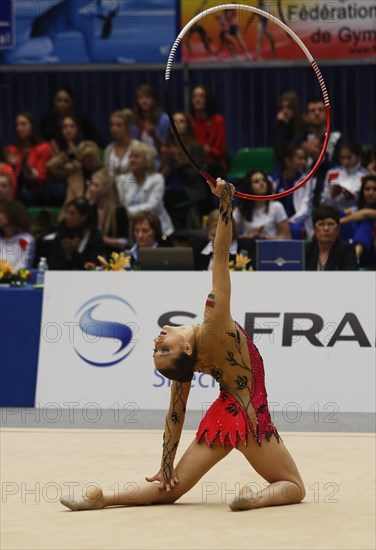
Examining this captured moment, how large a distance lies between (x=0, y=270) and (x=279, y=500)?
3.99m

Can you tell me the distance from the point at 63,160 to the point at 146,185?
3.54ft

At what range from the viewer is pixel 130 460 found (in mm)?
7258

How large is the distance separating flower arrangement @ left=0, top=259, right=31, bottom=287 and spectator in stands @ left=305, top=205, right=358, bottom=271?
Result: 2134 mm

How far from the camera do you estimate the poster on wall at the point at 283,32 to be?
1227cm

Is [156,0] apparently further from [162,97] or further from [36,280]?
[36,280]

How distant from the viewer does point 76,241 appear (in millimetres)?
10508

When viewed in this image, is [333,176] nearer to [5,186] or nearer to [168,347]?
[5,186]

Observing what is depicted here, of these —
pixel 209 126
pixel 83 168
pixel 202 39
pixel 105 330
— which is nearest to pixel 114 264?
pixel 105 330

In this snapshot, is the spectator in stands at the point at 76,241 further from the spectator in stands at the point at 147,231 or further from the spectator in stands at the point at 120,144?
the spectator in stands at the point at 120,144

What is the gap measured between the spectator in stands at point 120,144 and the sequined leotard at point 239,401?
604 cm

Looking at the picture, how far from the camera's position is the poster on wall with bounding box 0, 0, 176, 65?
12.6 m

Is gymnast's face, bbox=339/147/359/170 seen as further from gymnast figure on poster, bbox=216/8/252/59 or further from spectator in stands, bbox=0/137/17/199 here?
spectator in stands, bbox=0/137/17/199

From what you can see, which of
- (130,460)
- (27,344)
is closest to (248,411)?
(130,460)

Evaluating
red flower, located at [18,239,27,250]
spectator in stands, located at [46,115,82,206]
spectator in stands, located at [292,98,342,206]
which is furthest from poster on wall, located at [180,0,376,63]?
red flower, located at [18,239,27,250]
